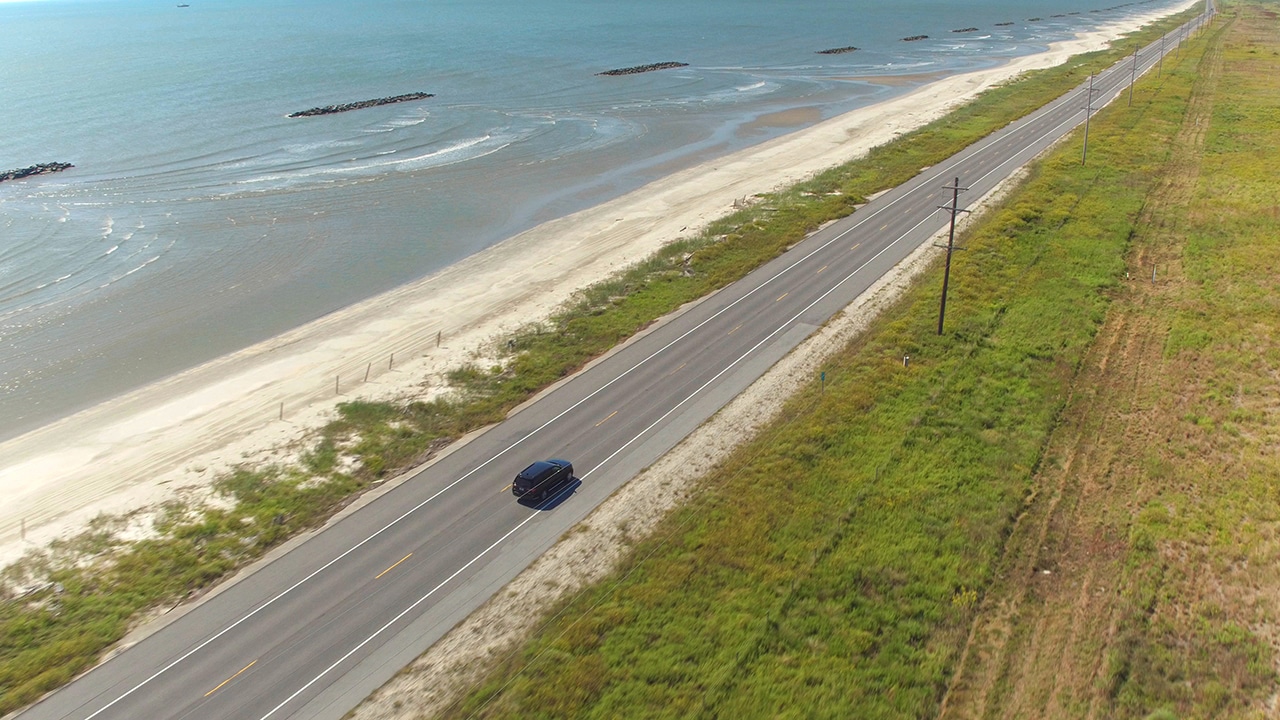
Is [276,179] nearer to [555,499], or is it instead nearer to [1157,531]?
[555,499]

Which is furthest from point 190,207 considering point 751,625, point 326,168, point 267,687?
point 751,625

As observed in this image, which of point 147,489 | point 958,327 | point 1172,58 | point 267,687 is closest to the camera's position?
point 267,687

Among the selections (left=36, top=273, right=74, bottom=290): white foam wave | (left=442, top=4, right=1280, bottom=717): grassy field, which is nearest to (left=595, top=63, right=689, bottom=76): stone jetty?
(left=36, top=273, right=74, bottom=290): white foam wave

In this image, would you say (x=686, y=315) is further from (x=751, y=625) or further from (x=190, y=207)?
(x=190, y=207)

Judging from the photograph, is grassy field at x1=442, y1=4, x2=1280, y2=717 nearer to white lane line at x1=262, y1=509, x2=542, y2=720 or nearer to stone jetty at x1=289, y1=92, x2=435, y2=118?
white lane line at x1=262, y1=509, x2=542, y2=720

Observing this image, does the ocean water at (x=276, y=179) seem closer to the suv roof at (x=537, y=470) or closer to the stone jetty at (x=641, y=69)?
the stone jetty at (x=641, y=69)

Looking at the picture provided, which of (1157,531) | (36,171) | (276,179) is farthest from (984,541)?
(36,171)
